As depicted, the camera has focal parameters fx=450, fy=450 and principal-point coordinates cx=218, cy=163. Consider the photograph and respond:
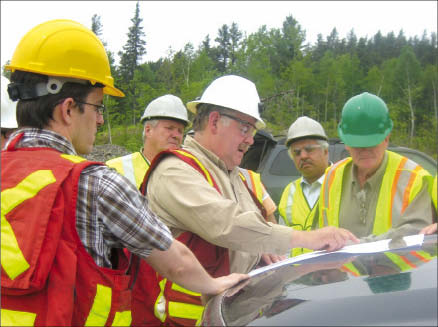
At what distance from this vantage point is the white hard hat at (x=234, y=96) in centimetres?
262

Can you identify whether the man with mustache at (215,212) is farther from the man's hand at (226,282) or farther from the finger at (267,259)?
the man's hand at (226,282)

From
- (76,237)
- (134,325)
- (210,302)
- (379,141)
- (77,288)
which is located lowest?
(134,325)

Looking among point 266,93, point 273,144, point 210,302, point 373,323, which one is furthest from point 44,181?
point 266,93

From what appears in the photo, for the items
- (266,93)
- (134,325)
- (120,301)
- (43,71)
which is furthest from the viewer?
(266,93)

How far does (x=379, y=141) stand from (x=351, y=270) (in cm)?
113

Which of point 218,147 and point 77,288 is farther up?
point 218,147

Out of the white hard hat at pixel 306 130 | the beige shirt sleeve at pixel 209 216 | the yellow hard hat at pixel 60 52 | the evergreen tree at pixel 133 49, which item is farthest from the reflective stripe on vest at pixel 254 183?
the evergreen tree at pixel 133 49

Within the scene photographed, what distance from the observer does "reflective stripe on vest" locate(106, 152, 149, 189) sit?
14.8 feet

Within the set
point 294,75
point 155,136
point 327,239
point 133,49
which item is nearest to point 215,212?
point 327,239

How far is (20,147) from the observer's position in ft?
5.38

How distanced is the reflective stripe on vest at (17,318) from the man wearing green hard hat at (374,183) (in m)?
1.68

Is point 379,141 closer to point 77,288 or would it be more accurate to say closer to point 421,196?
point 421,196

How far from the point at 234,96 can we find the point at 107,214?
4.27 ft

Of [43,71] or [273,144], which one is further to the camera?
[273,144]
